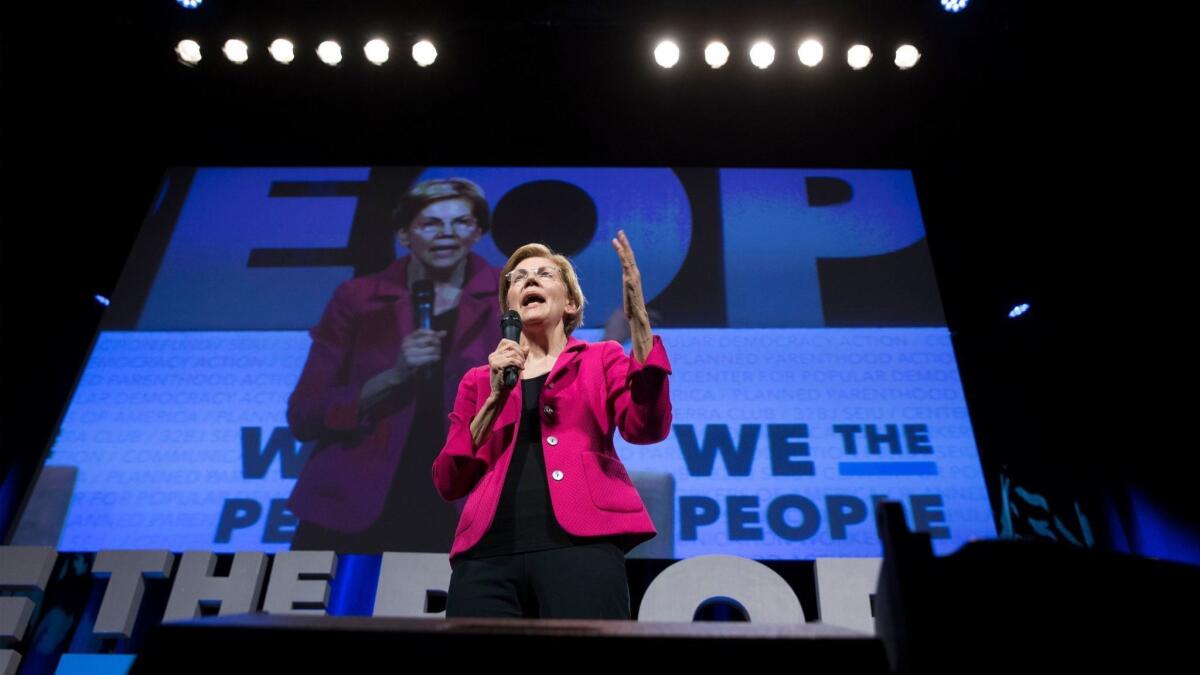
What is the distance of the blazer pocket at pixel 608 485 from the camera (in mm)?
1745

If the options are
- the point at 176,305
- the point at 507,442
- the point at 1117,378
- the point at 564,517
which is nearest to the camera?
the point at 564,517

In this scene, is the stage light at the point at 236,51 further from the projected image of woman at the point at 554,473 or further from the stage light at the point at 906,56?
the stage light at the point at 906,56

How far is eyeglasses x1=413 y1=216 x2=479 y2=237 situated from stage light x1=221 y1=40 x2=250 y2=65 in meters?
1.28

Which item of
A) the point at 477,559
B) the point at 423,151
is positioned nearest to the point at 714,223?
the point at 423,151

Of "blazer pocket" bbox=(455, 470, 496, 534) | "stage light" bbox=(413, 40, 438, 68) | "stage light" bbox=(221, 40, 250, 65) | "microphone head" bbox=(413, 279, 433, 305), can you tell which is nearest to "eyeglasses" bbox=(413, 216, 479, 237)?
"microphone head" bbox=(413, 279, 433, 305)

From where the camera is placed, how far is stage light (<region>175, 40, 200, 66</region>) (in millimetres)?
4207

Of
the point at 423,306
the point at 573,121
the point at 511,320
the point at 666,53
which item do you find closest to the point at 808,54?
the point at 666,53

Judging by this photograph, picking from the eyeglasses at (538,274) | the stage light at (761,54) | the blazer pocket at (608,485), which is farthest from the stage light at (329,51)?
the blazer pocket at (608,485)

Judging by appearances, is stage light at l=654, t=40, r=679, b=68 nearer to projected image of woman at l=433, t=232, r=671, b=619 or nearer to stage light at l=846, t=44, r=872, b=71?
stage light at l=846, t=44, r=872, b=71

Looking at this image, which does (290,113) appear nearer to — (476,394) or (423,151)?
(423,151)

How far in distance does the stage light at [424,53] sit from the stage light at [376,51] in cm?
15

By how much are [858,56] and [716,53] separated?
740 millimetres

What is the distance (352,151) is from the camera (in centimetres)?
480

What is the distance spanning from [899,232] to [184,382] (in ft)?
11.8
